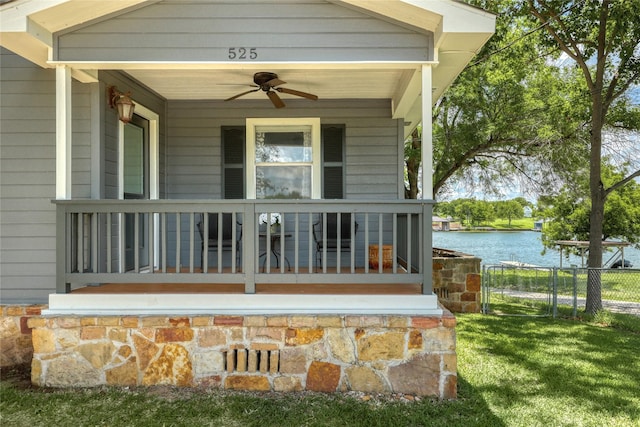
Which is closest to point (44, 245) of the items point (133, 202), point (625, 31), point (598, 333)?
point (133, 202)

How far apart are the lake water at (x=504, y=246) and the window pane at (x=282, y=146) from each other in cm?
933

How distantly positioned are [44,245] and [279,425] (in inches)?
109

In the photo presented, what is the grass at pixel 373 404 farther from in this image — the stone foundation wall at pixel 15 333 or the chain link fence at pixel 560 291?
the chain link fence at pixel 560 291

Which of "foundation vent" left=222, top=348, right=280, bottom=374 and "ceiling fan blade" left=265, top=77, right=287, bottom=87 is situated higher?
"ceiling fan blade" left=265, top=77, right=287, bottom=87

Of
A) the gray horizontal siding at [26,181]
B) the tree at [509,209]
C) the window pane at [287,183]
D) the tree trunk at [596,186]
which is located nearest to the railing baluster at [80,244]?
the gray horizontal siding at [26,181]

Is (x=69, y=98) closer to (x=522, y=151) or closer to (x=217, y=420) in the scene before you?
(x=217, y=420)

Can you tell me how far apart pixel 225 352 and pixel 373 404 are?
1257 millimetres

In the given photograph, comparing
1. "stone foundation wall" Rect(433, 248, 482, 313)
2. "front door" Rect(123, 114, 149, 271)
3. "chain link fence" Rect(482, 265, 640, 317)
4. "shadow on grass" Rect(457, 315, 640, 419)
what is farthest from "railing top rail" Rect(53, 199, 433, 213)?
"stone foundation wall" Rect(433, 248, 482, 313)

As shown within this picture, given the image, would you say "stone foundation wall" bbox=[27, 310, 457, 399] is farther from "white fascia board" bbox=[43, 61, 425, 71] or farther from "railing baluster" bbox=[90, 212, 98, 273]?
"white fascia board" bbox=[43, 61, 425, 71]

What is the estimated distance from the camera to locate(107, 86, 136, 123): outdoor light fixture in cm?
413

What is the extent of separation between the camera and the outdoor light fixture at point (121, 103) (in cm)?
413

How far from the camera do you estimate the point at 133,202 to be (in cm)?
354

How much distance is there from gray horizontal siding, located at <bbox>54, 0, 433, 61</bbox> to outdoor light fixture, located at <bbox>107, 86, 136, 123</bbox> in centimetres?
61

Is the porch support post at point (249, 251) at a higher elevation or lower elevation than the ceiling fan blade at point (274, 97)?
lower
